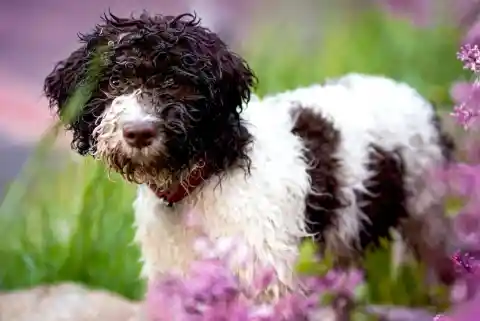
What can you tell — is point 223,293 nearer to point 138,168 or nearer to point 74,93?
point 138,168

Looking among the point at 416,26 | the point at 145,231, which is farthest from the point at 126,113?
the point at 416,26

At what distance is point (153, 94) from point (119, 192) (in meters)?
0.16

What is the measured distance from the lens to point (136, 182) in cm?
85

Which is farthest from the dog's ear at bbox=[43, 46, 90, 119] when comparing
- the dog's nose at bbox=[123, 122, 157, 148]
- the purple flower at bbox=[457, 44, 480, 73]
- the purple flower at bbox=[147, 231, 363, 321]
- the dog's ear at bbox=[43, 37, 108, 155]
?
the purple flower at bbox=[457, 44, 480, 73]

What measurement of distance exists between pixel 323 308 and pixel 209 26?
0.31 m

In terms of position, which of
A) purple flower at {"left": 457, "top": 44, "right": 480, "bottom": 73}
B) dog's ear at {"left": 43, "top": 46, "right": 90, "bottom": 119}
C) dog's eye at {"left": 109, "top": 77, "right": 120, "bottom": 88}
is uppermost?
dog's ear at {"left": 43, "top": 46, "right": 90, "bottom": 119}

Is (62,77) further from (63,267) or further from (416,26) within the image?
(416,26)

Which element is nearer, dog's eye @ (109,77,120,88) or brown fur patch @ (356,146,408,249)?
dog's eye @ (109,77,120,88)

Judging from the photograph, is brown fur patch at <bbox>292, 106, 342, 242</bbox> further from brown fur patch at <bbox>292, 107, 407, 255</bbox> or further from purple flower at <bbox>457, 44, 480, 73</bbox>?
purple flower at <bbox>457, 44, 480, 73</bbox>

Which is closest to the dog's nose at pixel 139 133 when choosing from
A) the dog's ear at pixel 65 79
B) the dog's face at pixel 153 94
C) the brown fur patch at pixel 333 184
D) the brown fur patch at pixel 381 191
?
the dog's face at pixel 153 94

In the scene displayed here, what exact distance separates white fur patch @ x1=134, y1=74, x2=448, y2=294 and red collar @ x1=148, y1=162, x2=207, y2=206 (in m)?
0.01

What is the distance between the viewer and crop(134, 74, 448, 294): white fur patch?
890 millimetres

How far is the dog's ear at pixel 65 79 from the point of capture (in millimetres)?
834

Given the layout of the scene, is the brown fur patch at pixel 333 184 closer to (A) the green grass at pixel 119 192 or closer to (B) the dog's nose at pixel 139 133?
(A) the green grass at pixel 119 192
